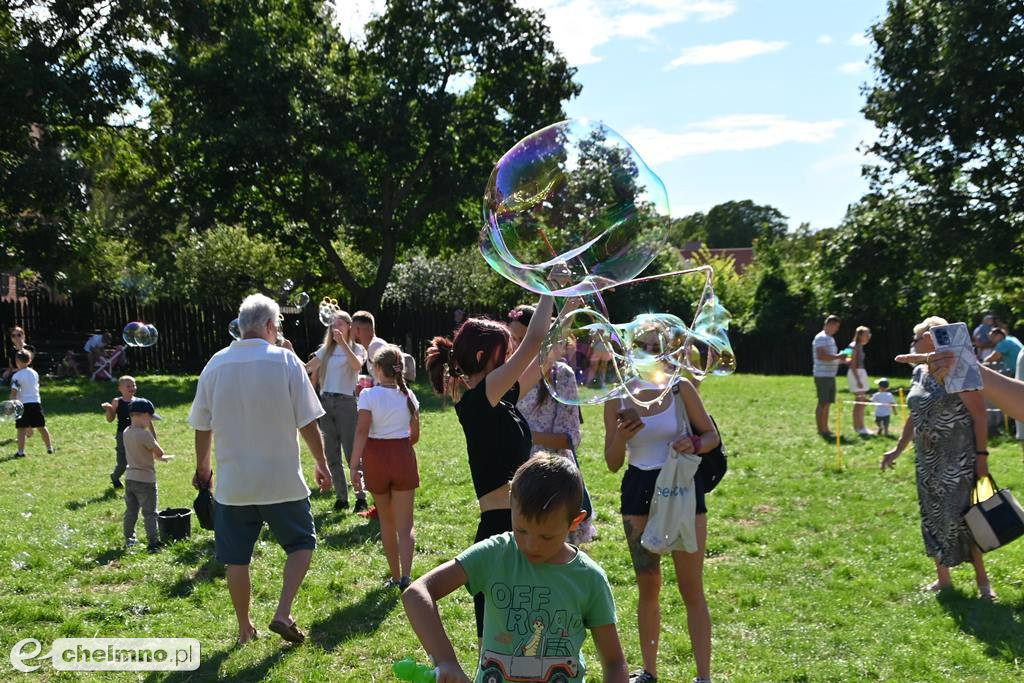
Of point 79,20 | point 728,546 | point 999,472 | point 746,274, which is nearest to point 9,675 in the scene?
point 728,546

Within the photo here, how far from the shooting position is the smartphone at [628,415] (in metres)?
4.34

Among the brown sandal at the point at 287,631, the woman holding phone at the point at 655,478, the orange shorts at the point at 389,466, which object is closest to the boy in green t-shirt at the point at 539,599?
the woman holding phone at the point at 655,478

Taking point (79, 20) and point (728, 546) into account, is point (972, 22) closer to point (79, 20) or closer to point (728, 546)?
point (728, 546)

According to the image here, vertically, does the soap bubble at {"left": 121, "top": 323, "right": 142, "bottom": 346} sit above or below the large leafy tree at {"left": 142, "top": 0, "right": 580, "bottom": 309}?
below

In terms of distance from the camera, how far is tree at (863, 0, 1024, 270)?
2153cm

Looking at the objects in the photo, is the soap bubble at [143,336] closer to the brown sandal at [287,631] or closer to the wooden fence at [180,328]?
the wooden fence at [180,328]

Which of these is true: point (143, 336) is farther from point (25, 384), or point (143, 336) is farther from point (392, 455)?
point (392, 455)

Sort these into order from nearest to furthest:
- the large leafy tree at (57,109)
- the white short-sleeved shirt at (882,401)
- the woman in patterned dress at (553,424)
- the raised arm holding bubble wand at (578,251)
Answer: the raised arm holding bubble wand at (578,251)
the woman in patterned dress at (553,424)
the white short-sleeved shirt at (882,401)
the large leafy tree at (57,109)

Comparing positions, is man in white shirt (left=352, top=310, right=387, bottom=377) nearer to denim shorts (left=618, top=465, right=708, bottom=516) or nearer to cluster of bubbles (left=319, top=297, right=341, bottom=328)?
cluster of bubbles (left=319, top=297, right=341, bottom=328)

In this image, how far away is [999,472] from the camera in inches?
424

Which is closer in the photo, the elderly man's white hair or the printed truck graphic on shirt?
the printed truck graphic on shirt

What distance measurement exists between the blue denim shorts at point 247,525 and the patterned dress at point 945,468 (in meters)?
4.36

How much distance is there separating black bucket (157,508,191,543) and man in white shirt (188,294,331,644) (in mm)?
2746

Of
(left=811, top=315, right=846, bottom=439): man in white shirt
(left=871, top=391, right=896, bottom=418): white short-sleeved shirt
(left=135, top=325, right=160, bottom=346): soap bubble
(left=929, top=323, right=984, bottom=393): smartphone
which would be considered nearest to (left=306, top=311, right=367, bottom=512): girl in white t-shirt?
(left=929, top=323, right=984, bottom=393): smartphone
